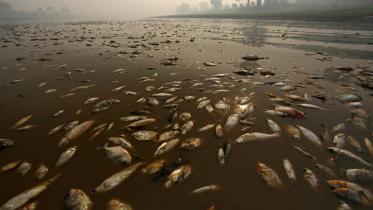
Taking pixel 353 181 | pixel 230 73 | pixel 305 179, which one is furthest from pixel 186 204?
pixel 230 73

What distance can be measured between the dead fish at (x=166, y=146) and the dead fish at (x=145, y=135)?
1.08ft

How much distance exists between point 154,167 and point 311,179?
2486mm

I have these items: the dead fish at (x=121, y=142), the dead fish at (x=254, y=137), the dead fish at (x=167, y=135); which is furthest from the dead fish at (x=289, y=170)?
the dead fish at (x=121, y=142)

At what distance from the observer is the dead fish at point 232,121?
4.56 m

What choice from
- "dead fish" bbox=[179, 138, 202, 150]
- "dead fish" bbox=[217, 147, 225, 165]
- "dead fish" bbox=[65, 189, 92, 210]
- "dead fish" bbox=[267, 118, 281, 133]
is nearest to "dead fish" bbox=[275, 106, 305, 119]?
"dead fish" bbox=[267, 118, 281, 133]

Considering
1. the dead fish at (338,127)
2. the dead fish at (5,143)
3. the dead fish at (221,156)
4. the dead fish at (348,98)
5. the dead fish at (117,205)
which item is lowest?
the dead fish at (117,205)

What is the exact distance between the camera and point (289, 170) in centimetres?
337

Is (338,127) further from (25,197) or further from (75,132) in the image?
(25,197)

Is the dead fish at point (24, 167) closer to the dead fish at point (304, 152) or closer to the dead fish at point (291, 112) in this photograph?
the dead fish at point (304, 152)

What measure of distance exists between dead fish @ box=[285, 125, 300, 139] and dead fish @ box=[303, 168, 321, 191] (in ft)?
3.37

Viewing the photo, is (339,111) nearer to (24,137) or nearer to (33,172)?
(33,172)

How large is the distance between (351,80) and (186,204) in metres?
7.86

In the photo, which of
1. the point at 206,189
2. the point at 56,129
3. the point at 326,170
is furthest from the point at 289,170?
the point at 56,129

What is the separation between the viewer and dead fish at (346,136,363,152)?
3829 mm
